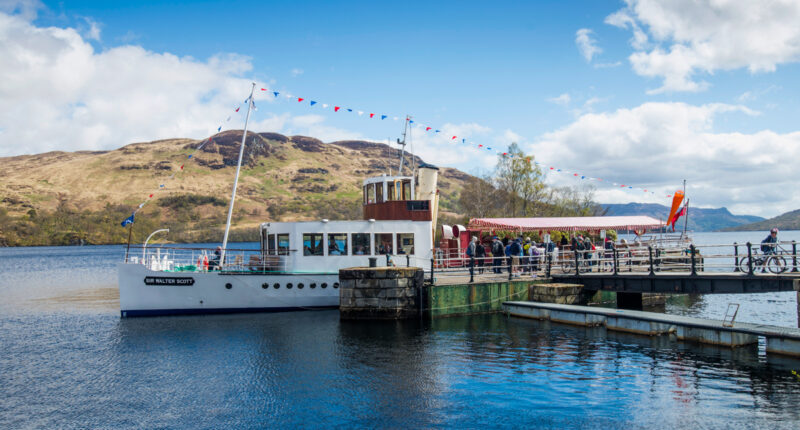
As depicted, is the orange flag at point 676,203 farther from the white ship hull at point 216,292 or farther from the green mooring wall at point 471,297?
the white ship hull at point 216,292

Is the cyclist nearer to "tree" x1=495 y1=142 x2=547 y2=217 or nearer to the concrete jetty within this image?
the concrete jetty

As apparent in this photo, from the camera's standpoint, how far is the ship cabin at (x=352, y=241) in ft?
91.1

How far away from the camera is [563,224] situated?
3416 centimetres

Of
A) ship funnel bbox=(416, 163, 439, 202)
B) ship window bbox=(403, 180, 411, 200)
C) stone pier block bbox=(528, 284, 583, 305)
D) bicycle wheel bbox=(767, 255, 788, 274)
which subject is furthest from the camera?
ship funnel bbox=(416, 163, 439, 202)

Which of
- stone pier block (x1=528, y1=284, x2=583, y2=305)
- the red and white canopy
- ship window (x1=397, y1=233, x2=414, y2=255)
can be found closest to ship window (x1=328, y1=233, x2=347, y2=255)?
ship window (x1=397, y1=233, x2=414, y2=255)

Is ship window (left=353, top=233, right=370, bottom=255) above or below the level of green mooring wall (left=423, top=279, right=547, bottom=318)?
above

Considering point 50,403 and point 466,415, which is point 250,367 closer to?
point 50,403

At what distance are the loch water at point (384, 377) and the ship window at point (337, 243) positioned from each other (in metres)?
4.07

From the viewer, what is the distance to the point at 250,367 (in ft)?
57.3

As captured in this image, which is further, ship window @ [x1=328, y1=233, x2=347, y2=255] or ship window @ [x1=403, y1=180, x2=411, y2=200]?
ship window @ [x1=403, y1=180, x2=411, y2=200]

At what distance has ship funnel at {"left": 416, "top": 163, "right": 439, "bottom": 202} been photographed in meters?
32.0

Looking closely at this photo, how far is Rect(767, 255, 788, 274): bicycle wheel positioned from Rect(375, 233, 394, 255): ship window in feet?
52.7

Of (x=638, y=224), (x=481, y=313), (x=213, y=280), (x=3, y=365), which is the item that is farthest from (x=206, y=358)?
(x=638, y=224)

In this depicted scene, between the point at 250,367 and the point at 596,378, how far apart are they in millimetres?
10295
